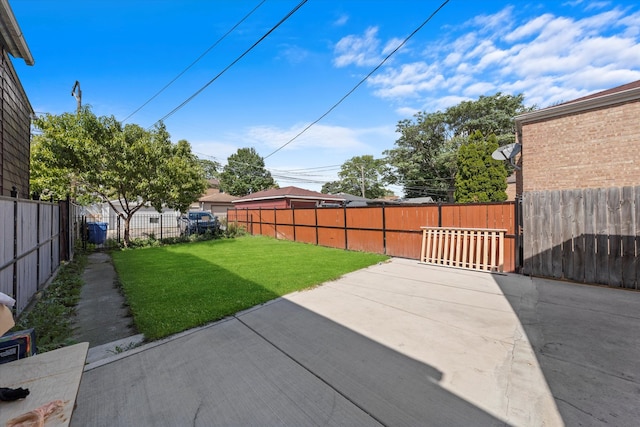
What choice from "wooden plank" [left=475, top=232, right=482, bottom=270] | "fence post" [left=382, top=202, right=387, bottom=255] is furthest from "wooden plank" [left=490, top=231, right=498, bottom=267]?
"fence post" [left=382, top=202, right=387, bottom=255]

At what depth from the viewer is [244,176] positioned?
4088 cm

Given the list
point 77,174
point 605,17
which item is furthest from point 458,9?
point 77,174

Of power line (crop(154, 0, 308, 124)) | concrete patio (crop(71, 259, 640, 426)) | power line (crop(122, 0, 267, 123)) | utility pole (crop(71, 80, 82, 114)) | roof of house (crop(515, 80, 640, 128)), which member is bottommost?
concrete patio (crop(71, 259, 640, 426))

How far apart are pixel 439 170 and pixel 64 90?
30.0 meters

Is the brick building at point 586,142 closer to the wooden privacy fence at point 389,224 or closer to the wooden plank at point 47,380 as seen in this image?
the wooden privacy fence at point 389,224

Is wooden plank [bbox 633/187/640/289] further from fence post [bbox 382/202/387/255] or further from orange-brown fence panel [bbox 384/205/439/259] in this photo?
fence post [bbox 382/202/387/255]

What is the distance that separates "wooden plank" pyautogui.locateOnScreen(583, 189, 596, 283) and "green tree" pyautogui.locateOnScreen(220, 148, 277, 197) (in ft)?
126

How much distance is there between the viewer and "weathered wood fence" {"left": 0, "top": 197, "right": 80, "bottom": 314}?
339 centimetres

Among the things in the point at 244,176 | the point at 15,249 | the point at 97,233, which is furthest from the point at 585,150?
the point at 244,176

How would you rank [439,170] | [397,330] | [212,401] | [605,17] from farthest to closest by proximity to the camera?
[439,170]
[605,17]
[397,330]
[212,401]

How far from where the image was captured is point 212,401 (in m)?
2.11

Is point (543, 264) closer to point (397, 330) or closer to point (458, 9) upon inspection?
point (397, 330)

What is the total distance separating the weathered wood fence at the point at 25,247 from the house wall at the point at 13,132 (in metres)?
1.14

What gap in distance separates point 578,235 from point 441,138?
85.7 ft
